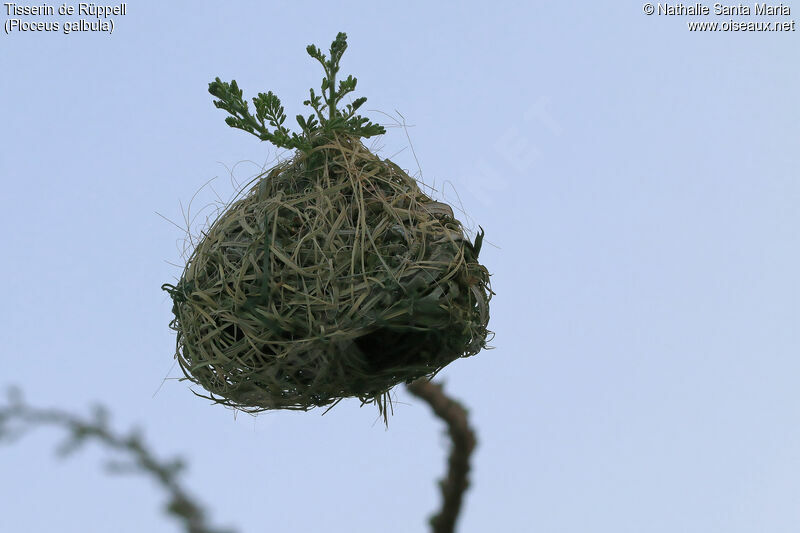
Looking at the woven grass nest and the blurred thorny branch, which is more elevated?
the woven grass nest

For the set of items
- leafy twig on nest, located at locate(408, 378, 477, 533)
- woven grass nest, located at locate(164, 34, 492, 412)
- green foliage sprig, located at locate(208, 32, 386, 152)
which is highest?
green foliage sprig, located at locate(208, 32, 386, 152)

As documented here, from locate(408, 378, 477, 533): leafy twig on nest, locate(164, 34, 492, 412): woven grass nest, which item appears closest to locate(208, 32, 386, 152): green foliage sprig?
locate(164, 34, 492, 412): woven grass nest

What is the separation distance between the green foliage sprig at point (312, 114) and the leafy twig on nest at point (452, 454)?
749 millimetres

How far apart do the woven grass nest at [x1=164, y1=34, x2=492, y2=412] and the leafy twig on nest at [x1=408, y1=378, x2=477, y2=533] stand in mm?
187

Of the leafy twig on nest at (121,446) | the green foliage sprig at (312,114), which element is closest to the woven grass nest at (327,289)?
the green foliage sprig at (312,114)

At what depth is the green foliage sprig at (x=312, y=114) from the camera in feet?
7.04

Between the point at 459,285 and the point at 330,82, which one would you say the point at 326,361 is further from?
the point at 330,82

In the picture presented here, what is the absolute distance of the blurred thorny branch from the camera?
1.20 m

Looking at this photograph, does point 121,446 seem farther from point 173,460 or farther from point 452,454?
point 452,454

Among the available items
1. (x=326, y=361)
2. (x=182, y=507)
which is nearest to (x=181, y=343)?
(x=326, y=361)

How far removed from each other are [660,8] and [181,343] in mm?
1908

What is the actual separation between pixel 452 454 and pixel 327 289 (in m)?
0.53

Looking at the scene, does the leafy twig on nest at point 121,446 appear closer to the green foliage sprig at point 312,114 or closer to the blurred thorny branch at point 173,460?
the blurred thorny branch at point 173,460

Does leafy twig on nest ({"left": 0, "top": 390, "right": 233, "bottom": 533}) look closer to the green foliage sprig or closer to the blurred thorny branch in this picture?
the blurred thorny branch
